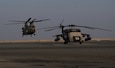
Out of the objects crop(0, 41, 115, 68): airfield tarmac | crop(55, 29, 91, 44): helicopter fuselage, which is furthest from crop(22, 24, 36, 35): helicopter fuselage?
crop(0, 41, 115, 68): airfield tarmac

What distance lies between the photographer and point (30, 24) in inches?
3728

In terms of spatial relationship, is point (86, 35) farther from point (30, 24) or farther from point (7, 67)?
point (7, 67)

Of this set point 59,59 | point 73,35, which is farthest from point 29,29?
point 59,59

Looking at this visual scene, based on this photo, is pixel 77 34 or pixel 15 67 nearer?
pixel 15 67

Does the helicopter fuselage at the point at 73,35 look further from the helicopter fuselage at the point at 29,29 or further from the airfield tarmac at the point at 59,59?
the airfield tarmac at the point at 59,59

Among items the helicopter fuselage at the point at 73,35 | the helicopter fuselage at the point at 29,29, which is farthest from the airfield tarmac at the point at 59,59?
the helicopter fuselage at the point at 29,29

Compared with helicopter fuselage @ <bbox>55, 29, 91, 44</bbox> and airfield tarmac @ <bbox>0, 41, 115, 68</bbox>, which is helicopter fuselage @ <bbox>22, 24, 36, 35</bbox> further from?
airfield tarmac @ <bbox>0, 41, 115, 68</bbox>

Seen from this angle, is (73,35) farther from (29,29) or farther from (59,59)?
(59,59)

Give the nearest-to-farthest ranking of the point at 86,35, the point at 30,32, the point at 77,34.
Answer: the point at 77,34 < the point at 86,35 < the point at 30,32

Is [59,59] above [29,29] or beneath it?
beneath

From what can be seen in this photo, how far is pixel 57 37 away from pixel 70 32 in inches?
327

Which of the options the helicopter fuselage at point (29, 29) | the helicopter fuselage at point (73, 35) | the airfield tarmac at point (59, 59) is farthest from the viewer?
the helicopter fuselage at point (29, 29)

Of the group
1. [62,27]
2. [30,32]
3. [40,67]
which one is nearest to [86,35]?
[62,27]

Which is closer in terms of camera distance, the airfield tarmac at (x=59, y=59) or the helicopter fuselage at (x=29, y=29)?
the airfield tarmac at (x=59, y=59)
